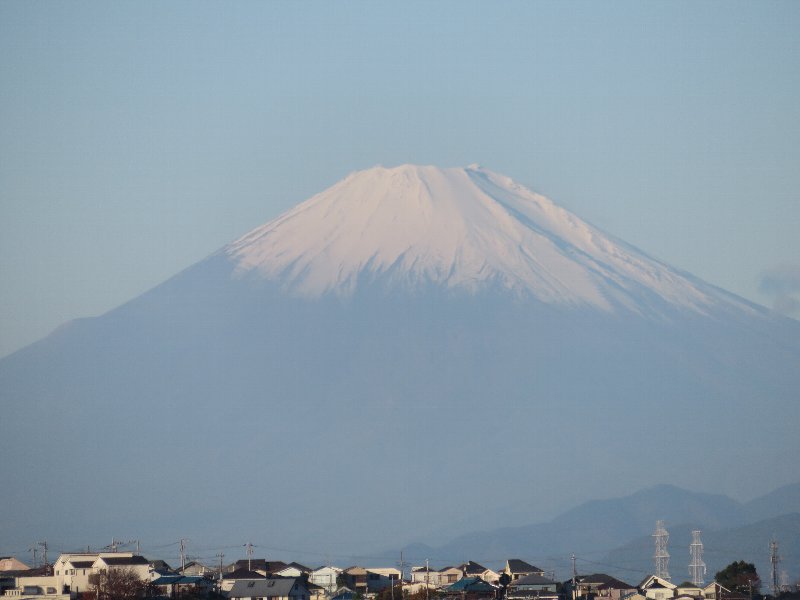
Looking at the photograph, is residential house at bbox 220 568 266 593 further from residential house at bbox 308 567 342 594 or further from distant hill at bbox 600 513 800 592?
distant hill at bbox 600 513 800 592

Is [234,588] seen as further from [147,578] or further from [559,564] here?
[559,564]

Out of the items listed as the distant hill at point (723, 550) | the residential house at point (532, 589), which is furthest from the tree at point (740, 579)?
the distant hill at point (723, 550)

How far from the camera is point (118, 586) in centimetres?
6788

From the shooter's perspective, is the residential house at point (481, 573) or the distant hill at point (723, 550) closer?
the residential house at point (481, 573)

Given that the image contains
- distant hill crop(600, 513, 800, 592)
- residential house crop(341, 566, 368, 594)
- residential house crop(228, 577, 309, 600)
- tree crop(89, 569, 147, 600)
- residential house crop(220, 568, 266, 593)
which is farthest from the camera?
distant hill crop(600, 513, 800, 592)

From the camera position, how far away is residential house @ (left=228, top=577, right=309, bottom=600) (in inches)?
2938

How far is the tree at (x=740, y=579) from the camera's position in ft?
269

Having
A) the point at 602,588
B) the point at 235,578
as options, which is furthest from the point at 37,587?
the point at 602,588

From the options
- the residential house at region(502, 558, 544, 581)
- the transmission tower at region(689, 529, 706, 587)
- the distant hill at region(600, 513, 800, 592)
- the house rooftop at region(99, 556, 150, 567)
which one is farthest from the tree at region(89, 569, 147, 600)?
the distant hill at region(600, 513, 800, 592)

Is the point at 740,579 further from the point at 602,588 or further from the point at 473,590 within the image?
the point at 473,590

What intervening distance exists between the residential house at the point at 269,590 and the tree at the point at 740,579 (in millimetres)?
20675

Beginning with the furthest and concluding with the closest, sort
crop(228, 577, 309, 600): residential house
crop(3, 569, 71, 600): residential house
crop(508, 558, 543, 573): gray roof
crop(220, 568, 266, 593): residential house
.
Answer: crop(508, 558, 543, 573): gray roof < crop(220, 568, 266, 593): residential house < crop(228, 577, 309, 600): residential house < crop(3, 569, 71, 600): residential house

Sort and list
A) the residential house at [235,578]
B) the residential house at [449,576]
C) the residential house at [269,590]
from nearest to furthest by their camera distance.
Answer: the residential house at [269,590]
the residential house at [235,578]
the residential house at [449,576]

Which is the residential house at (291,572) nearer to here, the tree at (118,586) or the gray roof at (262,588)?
the gray roof at (262,588)
